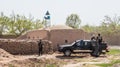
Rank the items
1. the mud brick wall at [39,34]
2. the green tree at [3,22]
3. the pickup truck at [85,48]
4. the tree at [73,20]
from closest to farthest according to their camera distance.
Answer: the pickup truck at [85,48] < the mud brick wall at [39,34] < the green tree at [3,22] < the tree at [73,20]

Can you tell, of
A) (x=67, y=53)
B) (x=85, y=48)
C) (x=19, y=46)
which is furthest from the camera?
(x=19, y=46)

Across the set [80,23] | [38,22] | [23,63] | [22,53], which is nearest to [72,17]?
[80,23]

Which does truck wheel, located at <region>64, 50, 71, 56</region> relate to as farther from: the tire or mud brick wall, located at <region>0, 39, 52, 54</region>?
mud brick wall, located at <region>0, 39, 52, 54</region>

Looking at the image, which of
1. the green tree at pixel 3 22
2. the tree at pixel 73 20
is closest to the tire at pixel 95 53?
the green tree at pixel 3 22

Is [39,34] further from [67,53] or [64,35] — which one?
[67,53]

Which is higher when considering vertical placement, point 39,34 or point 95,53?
point 39,34

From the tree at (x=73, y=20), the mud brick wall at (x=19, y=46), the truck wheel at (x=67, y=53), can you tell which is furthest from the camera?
the tree at (x=73, y=20)

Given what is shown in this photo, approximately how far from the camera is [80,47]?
36.0 metres

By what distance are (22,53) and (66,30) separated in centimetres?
677

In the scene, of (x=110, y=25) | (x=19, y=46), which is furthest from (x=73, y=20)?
(x=19, y=46)

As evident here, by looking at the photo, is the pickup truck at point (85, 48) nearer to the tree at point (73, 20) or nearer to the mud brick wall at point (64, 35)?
the mud brick wall at point (64, 35)

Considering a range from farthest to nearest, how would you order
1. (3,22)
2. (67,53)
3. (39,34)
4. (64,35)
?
(3,22) < (39,34) < (64,35) < (67,53)

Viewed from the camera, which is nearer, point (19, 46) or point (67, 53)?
point (67, 53)

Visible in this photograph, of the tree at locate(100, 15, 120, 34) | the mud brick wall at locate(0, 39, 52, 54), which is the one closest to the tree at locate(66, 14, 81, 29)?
the tree at locate(100, 15, 120, 34)
